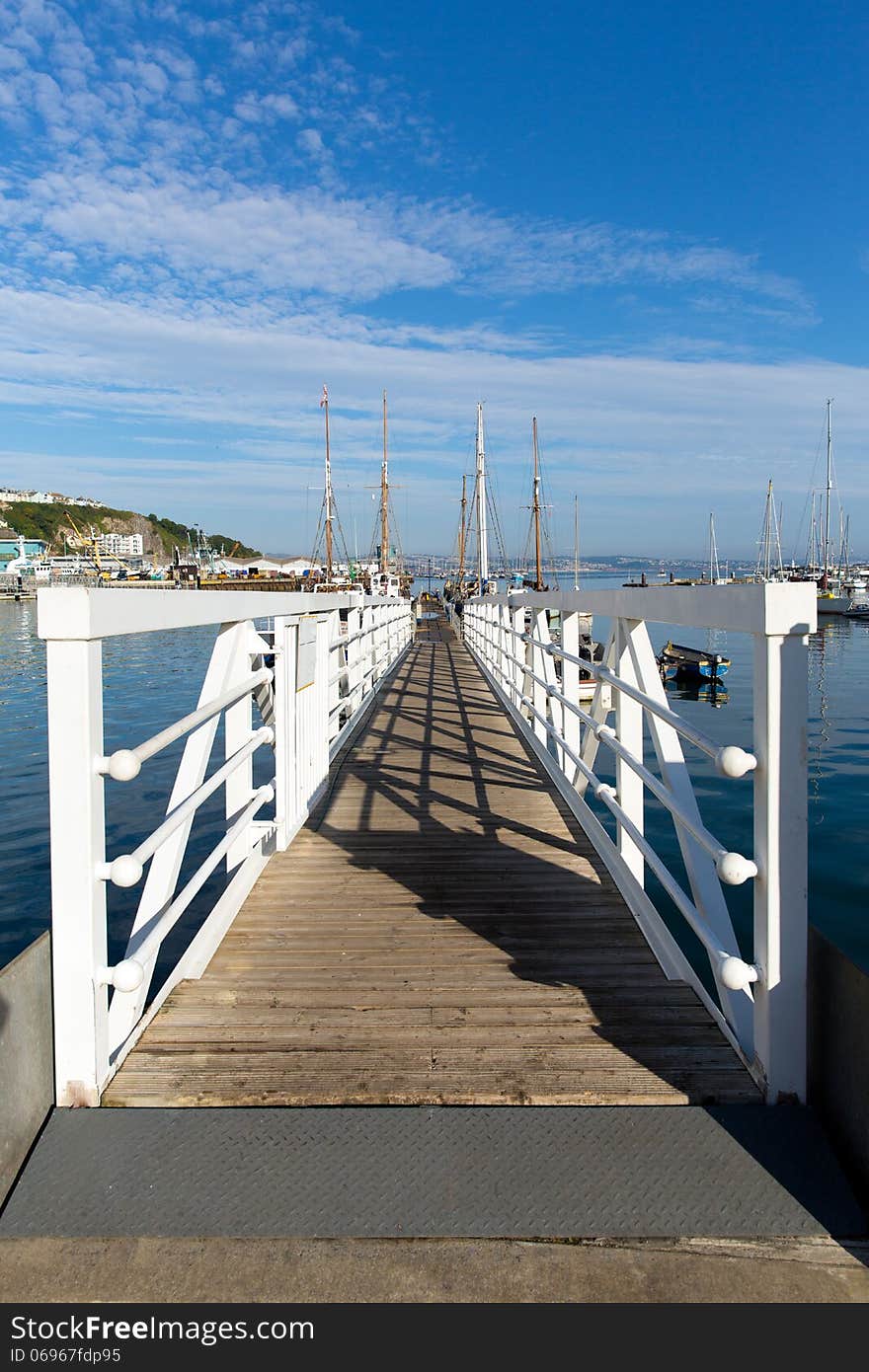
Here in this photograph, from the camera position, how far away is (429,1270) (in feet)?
5.78

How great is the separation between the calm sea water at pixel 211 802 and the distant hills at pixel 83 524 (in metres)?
147

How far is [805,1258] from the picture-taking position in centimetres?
179

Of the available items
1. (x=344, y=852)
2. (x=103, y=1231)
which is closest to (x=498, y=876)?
(x=344, y=852)

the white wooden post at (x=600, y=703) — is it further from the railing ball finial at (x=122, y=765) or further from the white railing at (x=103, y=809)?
the railing ball finial at (x=122, y=765)

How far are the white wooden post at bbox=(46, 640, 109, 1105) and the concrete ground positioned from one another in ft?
1.54

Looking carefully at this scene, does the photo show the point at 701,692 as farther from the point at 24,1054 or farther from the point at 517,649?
the point at 24,1054

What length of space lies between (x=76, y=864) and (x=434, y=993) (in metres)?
1.24

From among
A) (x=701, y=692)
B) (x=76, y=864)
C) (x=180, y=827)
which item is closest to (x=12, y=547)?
(x=701, y=692)

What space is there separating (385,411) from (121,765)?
43.0m

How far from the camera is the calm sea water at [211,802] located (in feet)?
24.6

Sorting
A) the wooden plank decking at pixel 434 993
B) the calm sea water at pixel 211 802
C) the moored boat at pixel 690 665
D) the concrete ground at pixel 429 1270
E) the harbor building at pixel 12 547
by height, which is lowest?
the calm sea water at pixel 211 802

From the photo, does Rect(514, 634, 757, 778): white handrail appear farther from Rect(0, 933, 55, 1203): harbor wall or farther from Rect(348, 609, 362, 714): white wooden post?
Rect(348, 609, 362, 714): white wooden post

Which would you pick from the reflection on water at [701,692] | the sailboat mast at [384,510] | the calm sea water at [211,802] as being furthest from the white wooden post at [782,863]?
the sailboat mast at [384,510]

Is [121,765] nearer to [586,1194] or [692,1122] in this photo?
[586,1194]
